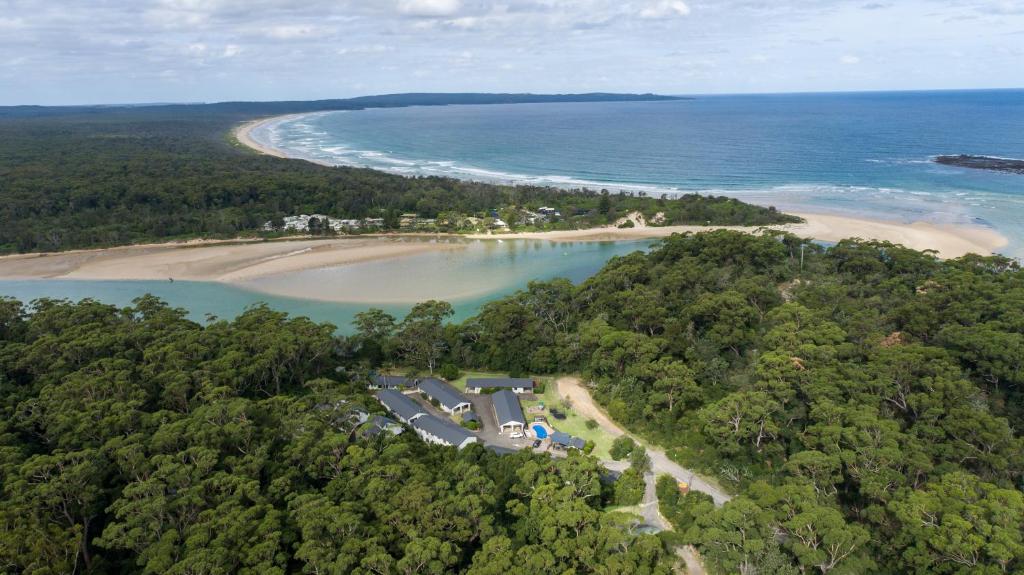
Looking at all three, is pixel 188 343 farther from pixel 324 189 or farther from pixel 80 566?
pixel 324 189

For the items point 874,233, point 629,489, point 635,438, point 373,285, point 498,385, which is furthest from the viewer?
point 874,233

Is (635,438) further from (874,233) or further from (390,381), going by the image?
(874,233)

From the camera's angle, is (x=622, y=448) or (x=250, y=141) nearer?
(x=622, y=448)

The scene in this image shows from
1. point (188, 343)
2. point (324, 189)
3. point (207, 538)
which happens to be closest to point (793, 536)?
point (207, 538)

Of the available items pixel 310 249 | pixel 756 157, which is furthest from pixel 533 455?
pixel 756 157

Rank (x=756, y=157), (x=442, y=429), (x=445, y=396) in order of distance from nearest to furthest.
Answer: (x=442, y=429) < (x=445, y=396) < (x=756, y=157)

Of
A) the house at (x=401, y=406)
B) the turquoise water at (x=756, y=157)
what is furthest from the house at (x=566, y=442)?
the turquoise water at (x=756, y=157)
